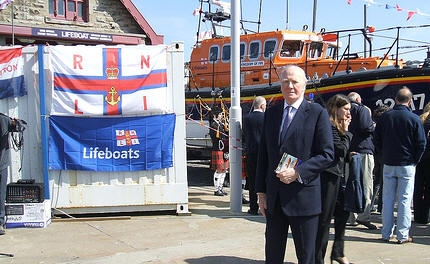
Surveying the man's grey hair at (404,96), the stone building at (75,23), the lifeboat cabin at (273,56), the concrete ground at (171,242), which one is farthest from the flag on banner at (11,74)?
the stone building at (75,23)

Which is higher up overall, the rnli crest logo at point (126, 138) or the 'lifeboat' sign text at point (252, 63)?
the 'lifeboat' sign text at point (252, 63)

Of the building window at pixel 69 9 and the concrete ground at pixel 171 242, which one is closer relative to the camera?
the concrete ground at pixel 171 242

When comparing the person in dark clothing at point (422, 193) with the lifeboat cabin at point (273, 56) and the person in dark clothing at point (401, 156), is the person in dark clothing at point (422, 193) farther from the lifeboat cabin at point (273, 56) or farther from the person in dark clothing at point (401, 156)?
the lifeboat cabin at point (273, 56)

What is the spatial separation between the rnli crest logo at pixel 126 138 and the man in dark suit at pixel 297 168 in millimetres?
3599

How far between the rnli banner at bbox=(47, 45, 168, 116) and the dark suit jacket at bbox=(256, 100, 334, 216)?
11.6ft

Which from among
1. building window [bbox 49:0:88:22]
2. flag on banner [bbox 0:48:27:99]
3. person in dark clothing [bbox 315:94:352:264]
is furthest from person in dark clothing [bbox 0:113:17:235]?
building window [bbox 49:0:88:22]

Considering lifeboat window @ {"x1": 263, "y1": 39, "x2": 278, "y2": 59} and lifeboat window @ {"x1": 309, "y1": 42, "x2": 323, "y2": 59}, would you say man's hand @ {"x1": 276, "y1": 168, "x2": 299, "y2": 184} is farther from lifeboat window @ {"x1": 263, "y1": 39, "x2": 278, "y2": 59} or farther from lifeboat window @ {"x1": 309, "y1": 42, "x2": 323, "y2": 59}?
lifeboat window @ {"x1": 309, "y1": 42, "x2": 323, "y2": 59}

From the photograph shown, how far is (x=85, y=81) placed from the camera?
21.8ft

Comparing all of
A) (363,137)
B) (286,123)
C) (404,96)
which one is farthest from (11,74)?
(404,96)

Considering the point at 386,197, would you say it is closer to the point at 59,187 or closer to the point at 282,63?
the point at 59,187

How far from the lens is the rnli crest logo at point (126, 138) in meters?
6.74

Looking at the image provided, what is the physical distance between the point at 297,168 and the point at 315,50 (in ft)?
36.4

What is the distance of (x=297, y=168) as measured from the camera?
333 cm

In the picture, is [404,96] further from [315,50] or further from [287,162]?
[315,50]
